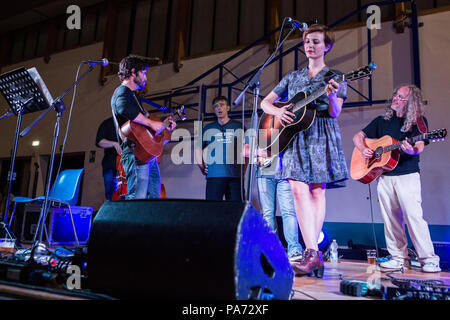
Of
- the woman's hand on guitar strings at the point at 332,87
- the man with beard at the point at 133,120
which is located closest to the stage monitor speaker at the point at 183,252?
the woman's hand on guitar strings at the point at 332,87

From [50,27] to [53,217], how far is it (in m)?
6.27

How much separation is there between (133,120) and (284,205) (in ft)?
4.99

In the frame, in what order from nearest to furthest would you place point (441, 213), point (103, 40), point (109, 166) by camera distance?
1. point (441, 213)
2. point (109, 166)
3. point (103, 40)

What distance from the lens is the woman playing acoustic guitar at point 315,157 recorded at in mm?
2232

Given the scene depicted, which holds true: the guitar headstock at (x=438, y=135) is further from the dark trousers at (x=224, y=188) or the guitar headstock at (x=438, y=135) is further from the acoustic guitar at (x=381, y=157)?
the dark trousers at (x=224, y=188)

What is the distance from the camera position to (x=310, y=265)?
2166 millimetres

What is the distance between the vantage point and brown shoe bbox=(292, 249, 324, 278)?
216cm

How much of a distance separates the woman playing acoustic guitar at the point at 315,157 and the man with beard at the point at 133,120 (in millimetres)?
1088

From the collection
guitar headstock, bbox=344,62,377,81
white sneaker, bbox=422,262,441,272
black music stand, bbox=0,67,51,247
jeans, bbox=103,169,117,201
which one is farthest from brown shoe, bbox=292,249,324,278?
jeans, bbox=103,169,117,201

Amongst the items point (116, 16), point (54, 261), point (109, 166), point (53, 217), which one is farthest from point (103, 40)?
point (54, 261)

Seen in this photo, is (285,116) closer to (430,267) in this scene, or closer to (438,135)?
(438,135)

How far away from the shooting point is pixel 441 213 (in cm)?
473
